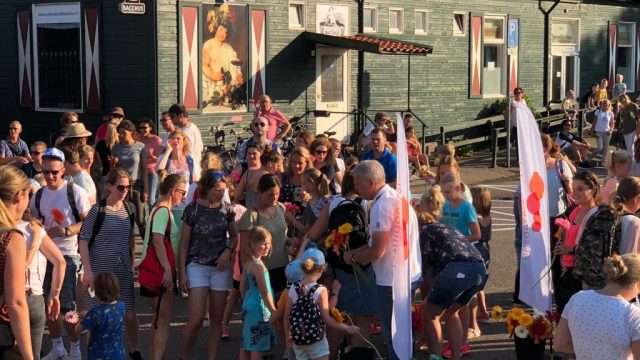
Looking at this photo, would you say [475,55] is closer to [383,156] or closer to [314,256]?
[383,156]

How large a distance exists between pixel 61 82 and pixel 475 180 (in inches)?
345

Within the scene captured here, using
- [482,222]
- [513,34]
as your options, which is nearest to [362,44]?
[513,34]

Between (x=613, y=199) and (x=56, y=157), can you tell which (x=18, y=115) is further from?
(x=613, y=199)

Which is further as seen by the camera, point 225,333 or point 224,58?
point 224,58

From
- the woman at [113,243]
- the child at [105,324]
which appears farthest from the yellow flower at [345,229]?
the woman at [113,243]

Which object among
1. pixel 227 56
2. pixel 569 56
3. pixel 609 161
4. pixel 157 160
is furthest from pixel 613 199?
pixel 569 56

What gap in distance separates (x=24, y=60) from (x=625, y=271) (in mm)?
17912

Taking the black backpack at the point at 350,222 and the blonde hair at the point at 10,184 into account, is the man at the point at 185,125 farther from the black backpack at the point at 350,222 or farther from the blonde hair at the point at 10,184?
the blonde hair at the point at 10,184

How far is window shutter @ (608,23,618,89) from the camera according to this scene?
103ft

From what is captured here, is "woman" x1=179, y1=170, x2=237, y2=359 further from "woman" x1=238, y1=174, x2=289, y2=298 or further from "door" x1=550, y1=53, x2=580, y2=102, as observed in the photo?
"door" x1=550, y1=53, x2=580, y2=102

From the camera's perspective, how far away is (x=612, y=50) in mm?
31500

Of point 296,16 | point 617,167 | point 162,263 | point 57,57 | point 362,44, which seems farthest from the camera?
point 296,16

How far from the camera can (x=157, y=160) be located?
12.7 metres

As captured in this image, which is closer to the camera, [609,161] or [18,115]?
[609,161]
